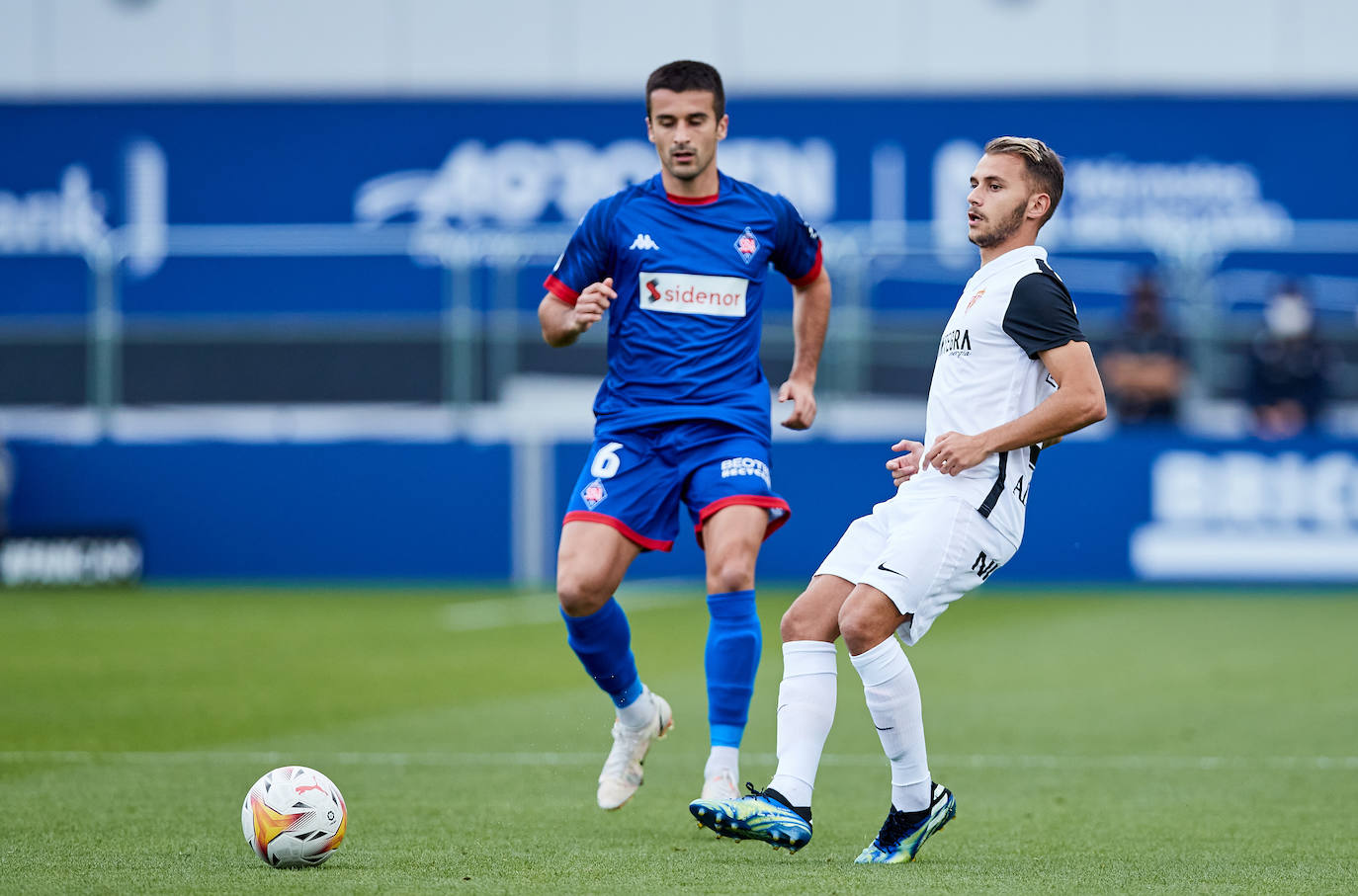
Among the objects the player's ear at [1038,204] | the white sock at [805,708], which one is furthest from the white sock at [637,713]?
the player's ear at [1038,204]

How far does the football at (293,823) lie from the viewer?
4.69 metres

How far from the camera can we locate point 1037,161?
4.98m

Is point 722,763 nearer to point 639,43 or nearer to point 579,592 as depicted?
point 579,592

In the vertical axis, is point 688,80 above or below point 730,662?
above

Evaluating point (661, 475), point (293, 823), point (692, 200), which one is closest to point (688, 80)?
point (692, 200)

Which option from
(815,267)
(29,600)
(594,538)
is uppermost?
(815,267)

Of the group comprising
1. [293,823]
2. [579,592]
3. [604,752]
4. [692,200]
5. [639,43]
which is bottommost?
[604,752]

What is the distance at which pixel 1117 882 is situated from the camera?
4570mm

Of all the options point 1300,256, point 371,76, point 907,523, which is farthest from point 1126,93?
point 907,523

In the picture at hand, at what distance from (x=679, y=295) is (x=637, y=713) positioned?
1.37m

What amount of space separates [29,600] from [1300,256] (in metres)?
13.0

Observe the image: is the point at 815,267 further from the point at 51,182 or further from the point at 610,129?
the point at 51,182

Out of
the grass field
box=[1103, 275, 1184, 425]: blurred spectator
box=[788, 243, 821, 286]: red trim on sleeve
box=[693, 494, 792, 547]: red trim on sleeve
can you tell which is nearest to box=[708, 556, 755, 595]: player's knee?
box=[693, 494, 792, 547]: red trim on sleeve

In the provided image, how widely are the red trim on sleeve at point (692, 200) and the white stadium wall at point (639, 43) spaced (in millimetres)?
16342
